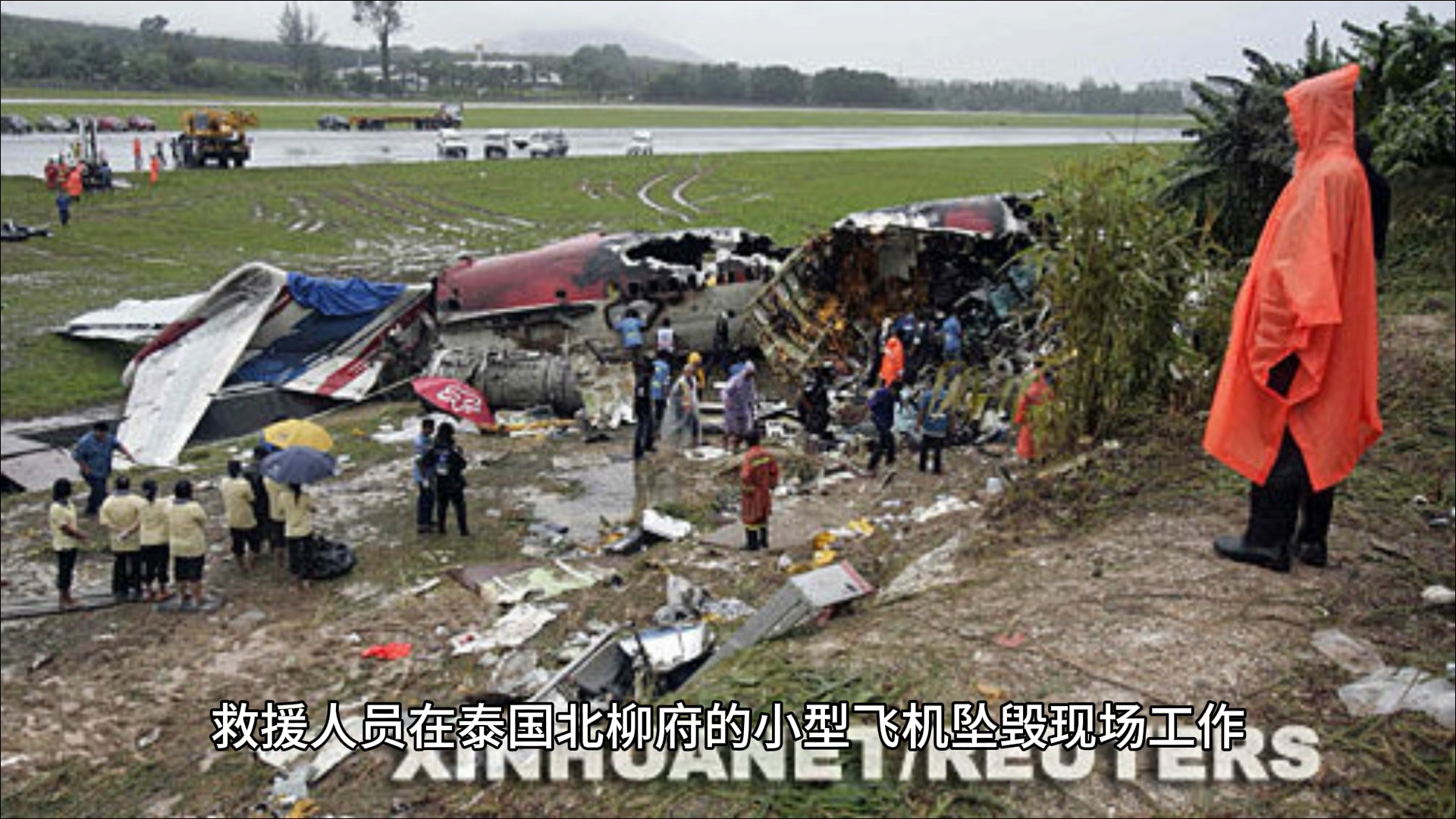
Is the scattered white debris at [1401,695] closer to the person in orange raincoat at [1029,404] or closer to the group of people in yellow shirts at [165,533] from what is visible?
the person in orange raincoat at [1029,404]

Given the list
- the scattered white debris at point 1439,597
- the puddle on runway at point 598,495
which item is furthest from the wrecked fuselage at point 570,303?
the scattered white debris at point 1439,597

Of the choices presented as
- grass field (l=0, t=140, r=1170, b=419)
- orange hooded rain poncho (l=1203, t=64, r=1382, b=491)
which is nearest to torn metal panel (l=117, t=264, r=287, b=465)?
grass field (l=0, t=140, r=1170, b=419)

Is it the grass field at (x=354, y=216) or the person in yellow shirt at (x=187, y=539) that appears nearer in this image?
the person in yellow shirt at (x=187, y=539)

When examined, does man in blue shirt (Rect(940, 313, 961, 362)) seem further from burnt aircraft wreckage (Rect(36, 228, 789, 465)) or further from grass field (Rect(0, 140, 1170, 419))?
grass field (Rect(0, 140, 1170, 419))

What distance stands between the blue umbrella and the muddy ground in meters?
1.02

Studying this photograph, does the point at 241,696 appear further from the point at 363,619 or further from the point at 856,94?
the point at 856,94

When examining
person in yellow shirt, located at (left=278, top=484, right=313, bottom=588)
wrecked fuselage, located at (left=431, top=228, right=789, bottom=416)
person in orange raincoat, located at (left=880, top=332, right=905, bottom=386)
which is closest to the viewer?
person in yellow shirt, located at (left=278, top=484, right=313, bottom=588)

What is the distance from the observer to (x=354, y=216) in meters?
31.1

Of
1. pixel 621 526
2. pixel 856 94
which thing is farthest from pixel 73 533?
pixel 856 94

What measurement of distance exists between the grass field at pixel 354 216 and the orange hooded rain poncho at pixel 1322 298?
12.7 meters

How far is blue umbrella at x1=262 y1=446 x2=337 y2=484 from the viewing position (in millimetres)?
8875

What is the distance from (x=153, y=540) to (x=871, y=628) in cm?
649

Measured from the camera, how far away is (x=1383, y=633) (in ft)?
15.1

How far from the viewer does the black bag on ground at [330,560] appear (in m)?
9.32
